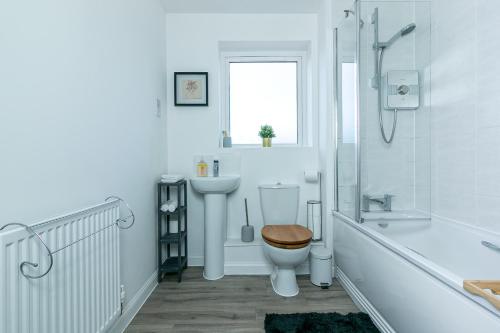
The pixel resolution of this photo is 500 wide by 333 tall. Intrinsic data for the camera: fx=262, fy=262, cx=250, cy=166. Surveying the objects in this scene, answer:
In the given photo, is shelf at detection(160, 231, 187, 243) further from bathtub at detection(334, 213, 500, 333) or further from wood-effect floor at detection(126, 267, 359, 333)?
bathtub at detection(334, 213, 500, 333)

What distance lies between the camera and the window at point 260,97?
2.66 metres

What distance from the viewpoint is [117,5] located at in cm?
151

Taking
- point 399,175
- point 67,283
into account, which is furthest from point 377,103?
point 67,283

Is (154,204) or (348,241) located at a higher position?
(154,204)

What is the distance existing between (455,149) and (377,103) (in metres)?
0.57

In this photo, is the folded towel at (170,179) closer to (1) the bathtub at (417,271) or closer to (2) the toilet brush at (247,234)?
(2) the toilet brush at (247,234)

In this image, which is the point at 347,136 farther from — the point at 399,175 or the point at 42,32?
the point at 42,32

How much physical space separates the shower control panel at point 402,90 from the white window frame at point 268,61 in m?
0.86

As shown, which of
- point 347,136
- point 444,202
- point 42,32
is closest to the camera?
point 42,32

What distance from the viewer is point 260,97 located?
2660 mm

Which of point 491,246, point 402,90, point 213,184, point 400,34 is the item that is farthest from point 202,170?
point 491,246

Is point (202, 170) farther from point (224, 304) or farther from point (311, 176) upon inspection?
point (224, 304)

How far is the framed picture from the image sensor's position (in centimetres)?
241

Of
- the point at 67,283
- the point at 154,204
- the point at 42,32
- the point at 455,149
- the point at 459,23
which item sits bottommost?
the point at 67,283
